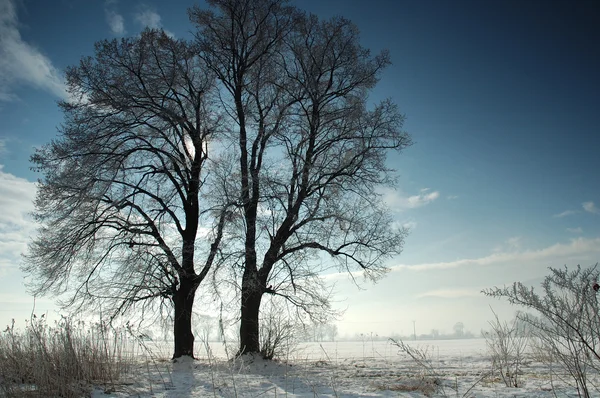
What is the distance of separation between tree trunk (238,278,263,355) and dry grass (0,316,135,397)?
4536 mm

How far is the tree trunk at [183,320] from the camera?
11750mm

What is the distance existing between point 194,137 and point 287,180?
3.63 metres

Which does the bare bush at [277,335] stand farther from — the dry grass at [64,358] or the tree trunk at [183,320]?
the dry grass at [64,358]

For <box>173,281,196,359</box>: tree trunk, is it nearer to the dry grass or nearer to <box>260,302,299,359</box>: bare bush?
<box>260,302,299,359</box>: bare bush

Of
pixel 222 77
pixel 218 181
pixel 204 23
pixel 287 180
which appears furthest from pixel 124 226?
pixel 204 23

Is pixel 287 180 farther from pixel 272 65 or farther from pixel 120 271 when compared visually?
pixel 120 271

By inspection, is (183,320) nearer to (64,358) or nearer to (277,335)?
(277,335)

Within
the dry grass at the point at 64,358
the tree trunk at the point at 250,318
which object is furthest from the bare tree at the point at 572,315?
the tree trunk at the point at 250,318

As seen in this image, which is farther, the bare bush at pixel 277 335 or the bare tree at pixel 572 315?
the bare bush at pixel 277 335

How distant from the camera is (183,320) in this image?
12000 millimetres

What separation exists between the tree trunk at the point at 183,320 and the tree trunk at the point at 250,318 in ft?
5.18

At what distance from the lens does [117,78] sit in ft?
38.0

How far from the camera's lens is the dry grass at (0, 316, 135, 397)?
556 cm

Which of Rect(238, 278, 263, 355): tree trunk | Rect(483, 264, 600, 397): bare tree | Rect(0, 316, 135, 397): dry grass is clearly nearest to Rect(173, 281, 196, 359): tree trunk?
Rect(238, 278, 263, 355): tree trunk
